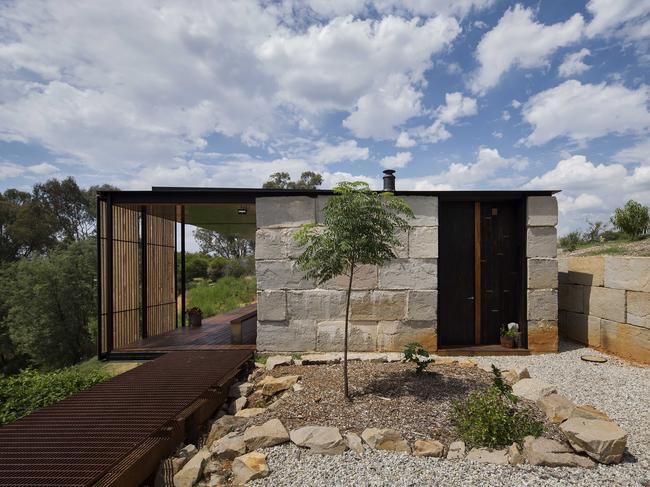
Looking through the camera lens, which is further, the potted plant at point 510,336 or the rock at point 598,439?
the potted plant at point 510,336

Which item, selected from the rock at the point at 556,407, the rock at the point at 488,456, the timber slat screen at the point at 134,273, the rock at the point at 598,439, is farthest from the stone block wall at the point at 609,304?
the timber slat screen at the point at 134,273

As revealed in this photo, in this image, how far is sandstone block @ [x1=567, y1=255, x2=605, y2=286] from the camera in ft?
19.7

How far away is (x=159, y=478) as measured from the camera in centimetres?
277

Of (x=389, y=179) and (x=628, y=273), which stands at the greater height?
(x=389, y=179)

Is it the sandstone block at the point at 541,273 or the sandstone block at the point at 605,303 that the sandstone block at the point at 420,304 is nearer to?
the sandstone block at the point at 541,273

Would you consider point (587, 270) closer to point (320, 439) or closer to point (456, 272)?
point (456, 272)

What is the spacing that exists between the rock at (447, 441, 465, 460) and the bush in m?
5.16

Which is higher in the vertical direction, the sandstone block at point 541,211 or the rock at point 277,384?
the sandstone block at point 541,211

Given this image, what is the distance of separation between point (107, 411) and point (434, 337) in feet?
15.1

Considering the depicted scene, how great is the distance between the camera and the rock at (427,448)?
9.20 ft

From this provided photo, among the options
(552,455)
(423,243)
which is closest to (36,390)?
(423,243)

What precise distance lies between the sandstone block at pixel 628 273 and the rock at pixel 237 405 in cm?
613

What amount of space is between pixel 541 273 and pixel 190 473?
5779mm

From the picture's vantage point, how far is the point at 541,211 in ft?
18.9
